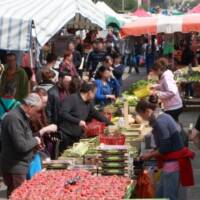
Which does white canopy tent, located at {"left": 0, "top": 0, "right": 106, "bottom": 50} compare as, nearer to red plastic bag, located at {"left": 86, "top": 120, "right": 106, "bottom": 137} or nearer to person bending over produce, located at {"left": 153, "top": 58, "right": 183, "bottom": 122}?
red plastic bag, located at {"left": 86, "top": 120, "right": 106, "bottom": 137}

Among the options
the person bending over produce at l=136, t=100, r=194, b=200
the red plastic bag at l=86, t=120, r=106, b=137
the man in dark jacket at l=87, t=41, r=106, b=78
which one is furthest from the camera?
the man in dark jacket at l=87, t=41, r=106, b=78

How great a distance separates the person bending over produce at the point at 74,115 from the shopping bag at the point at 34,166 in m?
2.37

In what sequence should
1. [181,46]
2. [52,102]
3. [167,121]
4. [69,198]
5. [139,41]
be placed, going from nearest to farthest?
[69,198]
[167,121]
[52,102]
[181,46]
[139,41]

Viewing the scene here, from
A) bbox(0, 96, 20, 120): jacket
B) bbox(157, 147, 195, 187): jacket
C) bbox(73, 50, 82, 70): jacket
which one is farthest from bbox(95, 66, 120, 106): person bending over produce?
bbox(157, 147, 195, 187): jacket

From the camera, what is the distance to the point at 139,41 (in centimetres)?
3681

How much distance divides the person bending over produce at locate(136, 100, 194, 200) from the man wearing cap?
3.92 ft

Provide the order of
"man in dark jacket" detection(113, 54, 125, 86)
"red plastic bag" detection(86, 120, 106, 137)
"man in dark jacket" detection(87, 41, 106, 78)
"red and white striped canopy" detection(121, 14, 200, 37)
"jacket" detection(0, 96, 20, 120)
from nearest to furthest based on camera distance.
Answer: "jacket" detection(0, 96, 20, 120), "red plastic bag" detection(86, 120, 106, 137), "red and white striped canopy" detection(121, 14, 200, 37), "man in dark jacket" detection(113, 54, 125, 86), "man in dark jacket" detection(87, 41, 106, 78)

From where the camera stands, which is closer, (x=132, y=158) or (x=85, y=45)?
(x=132, y=158)

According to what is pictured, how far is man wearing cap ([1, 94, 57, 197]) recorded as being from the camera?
7.89 m

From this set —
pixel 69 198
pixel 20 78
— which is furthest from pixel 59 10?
pixel 69 198

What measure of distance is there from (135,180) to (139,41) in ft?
92.9

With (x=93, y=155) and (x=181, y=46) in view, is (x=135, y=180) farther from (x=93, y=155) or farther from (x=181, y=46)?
(x=181, y=46)

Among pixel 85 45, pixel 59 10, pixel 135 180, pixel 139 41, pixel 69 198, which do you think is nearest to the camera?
pixel 69 198

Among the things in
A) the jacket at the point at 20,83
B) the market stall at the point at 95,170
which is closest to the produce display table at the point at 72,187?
the market stall at the point at 95,170
